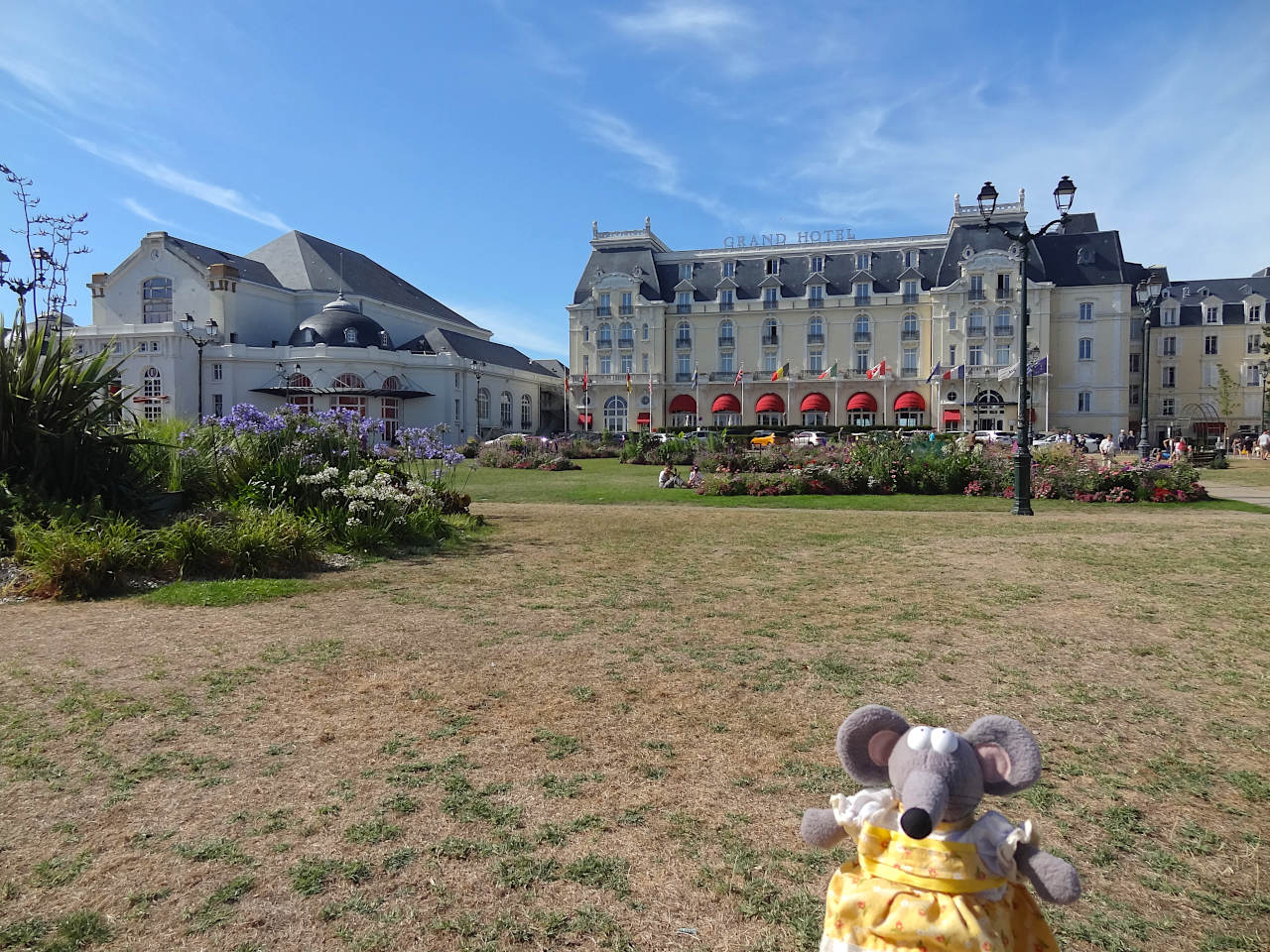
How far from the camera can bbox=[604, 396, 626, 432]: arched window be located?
59.0 meters

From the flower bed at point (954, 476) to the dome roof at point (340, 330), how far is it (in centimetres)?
3892

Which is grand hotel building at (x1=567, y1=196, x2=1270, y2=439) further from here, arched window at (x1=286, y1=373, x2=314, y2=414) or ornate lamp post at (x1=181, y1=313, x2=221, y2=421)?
ornate lamp post at (x1=181, y1=313, x2=221, y2=421)

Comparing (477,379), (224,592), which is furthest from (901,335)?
(224,592)

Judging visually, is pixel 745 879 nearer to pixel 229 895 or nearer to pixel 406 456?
pixel 229 895

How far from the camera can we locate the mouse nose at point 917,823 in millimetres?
1726

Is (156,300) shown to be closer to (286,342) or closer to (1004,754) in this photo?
(286,342)

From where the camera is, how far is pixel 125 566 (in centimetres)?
717

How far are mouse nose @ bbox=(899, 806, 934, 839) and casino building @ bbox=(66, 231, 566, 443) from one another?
1941 inches

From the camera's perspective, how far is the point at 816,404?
54.9 meters

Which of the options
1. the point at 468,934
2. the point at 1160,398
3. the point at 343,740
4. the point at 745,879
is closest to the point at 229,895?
the point at 468,934

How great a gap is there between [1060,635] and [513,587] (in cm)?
445

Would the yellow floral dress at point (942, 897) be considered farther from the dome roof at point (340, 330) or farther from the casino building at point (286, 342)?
the dome roof at point (340, 330)

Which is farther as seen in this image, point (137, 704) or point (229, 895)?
point (137, 704)

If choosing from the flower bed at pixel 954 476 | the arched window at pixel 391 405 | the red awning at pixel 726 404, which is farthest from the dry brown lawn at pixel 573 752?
the red awning at pixel 726 404
